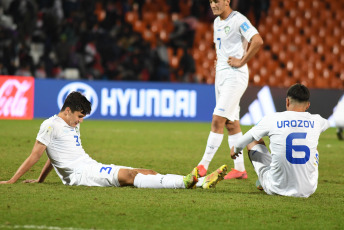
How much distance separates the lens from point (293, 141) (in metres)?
4.98

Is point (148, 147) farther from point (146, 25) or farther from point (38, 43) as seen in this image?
point (146, 25)

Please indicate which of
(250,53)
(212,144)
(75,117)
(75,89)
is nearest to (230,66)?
(250,53)

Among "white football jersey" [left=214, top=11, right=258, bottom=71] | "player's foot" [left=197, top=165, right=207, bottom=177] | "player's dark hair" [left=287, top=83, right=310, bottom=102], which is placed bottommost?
"player's foot" [left=197, top=165, right=207, bottom=177]

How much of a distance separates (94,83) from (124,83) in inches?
27.8

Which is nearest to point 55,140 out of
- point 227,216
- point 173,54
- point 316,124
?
point 227,216

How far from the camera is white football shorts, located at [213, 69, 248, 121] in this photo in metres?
6.54

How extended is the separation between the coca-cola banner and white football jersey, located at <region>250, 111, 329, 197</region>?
9.60 metres

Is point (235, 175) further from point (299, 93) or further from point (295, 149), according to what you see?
point (299, 93)

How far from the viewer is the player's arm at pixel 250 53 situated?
6.52 metres

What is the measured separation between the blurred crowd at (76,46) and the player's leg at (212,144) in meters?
8.61

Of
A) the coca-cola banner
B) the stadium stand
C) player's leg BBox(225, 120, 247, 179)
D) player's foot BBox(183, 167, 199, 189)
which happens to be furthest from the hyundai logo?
player's foot BBox(183, 167, 199, 189)

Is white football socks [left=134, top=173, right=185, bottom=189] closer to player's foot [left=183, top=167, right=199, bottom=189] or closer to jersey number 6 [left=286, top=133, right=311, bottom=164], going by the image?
player's foot [left=183, top=167, right=199, bottom=189]

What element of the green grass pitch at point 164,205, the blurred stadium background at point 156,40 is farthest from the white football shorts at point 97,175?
the blurred stadium background at point 156,40

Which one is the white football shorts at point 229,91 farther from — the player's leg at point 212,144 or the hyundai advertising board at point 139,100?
the hyundai advertising board at point 139,100
